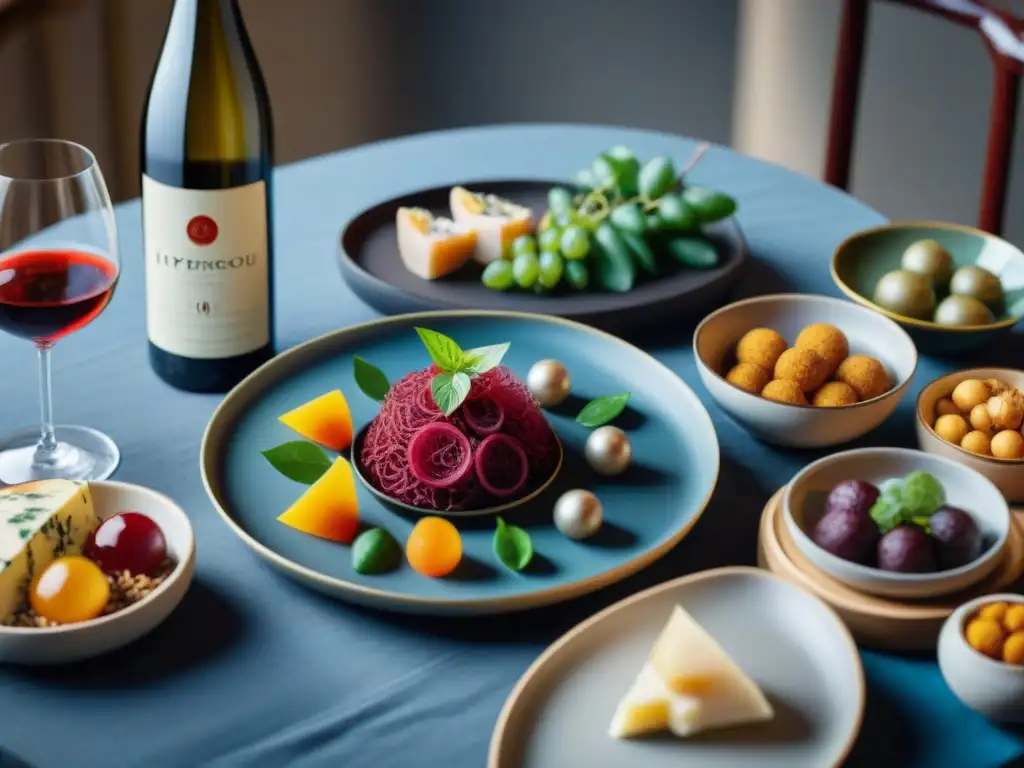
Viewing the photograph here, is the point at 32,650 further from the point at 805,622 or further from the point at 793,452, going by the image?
the point at 793,452

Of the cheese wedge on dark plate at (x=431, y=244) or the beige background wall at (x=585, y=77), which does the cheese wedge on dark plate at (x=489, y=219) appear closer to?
the cheese wedge on dark plate at (x=431, y=244)

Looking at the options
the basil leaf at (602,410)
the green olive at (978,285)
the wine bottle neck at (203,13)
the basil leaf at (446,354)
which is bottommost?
the basil leaf at (602,410)

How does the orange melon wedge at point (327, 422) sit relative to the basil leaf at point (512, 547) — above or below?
above

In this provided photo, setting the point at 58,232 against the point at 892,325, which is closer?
the point at 58,232

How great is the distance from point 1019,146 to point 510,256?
168cm

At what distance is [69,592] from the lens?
98 centimetres

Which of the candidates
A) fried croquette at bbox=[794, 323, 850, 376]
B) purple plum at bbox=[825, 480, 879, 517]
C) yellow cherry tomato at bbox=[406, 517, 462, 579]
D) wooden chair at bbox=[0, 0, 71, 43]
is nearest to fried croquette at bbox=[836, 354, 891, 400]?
fried croquette at bbox=[794, 323, 850, 376]

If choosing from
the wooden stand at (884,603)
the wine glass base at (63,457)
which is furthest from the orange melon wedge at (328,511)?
the wooden stand at (884,603)

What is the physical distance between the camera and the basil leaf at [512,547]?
42.6 inches

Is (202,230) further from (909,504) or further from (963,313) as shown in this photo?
(963,313)

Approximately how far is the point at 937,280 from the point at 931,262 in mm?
23

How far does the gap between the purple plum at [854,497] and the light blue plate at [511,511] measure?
12cm

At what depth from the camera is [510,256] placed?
63.2 inches

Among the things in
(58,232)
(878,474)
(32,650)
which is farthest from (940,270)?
(32,650)
